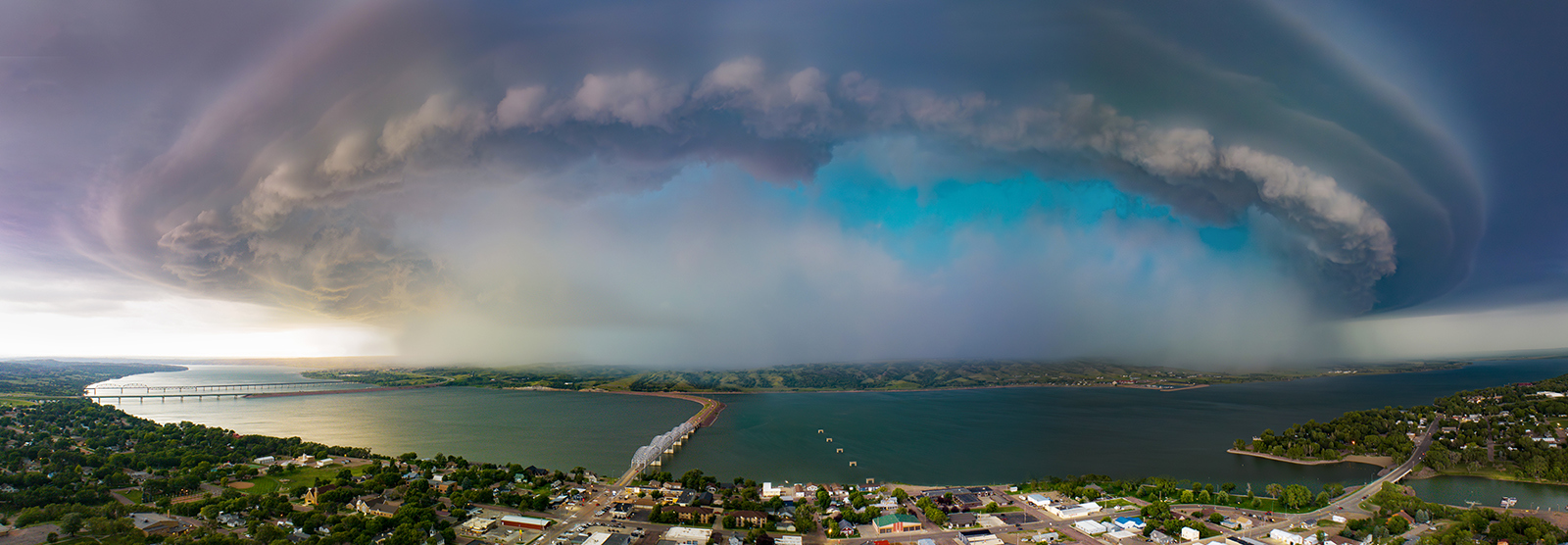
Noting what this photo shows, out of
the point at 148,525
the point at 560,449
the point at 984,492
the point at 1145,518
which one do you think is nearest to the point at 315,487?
the point at 148,525

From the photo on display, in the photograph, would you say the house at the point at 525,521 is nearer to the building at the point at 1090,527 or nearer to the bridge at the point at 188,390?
the building at the point at 1090,527

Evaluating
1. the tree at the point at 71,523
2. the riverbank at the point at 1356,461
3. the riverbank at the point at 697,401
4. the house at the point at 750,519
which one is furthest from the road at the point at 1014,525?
the riverbank at the point at 697,401

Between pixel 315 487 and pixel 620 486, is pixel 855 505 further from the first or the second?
pixel 315 487

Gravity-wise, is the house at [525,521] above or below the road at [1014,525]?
above

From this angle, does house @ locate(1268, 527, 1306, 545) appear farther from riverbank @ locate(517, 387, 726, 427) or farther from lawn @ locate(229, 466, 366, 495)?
riverbank @ locate(517, 387, 726, 427)

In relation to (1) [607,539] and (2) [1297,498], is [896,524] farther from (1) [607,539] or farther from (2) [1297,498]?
(2) [1297,498]
